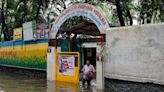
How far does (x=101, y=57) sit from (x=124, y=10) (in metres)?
13.5

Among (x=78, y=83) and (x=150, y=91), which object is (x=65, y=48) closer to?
(x=78, y=83)

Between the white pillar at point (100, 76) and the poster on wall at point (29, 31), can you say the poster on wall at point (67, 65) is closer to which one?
the white pillar at point (100, 76)

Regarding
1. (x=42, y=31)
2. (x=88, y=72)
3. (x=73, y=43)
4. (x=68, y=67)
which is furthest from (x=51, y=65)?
(x=88, y=72)

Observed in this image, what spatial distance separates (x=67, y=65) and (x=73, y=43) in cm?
442

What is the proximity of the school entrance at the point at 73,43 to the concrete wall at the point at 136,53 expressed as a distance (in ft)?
2.12

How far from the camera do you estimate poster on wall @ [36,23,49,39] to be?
23.6 metres

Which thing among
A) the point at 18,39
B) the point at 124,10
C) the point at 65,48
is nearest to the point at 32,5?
the point at 18,39

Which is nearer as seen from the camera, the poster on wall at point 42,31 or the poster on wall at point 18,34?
the poster on wall at point 42,31

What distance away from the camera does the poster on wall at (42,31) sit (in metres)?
23.6

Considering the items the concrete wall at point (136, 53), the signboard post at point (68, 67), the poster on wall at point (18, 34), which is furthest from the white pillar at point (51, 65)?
the poster on wall at point (18, 34)

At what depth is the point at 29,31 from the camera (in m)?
25.6

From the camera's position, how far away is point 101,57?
16.9 metres

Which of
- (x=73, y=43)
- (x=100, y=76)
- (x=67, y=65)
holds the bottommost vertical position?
(x=100, y=76)

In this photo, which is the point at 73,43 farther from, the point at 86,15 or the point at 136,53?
the point at 136,53
